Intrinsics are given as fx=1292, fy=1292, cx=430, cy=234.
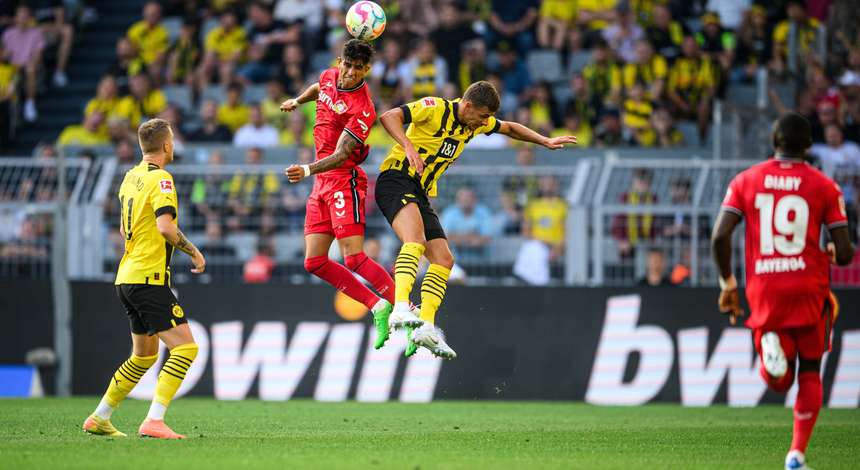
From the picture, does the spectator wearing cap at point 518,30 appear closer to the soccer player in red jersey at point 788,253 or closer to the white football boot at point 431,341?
the white football boot at point 431,341

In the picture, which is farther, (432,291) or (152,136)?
(432,291)

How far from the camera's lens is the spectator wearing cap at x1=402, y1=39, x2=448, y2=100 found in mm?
20234

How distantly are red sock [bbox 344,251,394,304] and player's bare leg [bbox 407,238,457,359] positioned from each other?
412 millimetres

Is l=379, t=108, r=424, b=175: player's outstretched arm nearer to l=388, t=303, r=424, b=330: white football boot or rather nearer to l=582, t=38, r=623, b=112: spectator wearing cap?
l=388, t=303, r=424, b=330: white football boot

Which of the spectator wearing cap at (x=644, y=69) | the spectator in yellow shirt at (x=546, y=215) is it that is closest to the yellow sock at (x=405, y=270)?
the spectator in yellow shirt at (x=546, y=215)

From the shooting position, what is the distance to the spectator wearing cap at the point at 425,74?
2023 centimetres

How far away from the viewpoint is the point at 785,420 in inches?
510

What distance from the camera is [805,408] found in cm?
802

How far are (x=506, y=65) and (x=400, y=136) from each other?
10774 mm

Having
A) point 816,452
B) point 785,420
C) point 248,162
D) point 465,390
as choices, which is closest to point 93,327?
point 248,162

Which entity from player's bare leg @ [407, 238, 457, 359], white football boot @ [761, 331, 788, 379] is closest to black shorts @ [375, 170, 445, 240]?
player's bare leg @ [407, 238, 457, 359]

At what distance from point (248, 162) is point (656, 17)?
7.25m

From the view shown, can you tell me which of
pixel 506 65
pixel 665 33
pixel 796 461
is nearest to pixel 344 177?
pixel 796 461

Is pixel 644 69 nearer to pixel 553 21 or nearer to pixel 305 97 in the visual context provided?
pixel 553 21
